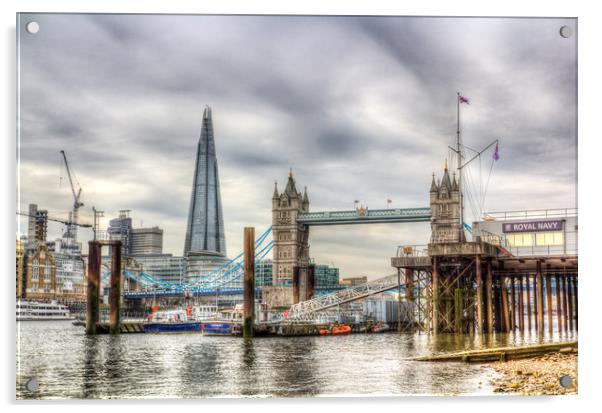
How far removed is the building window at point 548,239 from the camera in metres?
26.7

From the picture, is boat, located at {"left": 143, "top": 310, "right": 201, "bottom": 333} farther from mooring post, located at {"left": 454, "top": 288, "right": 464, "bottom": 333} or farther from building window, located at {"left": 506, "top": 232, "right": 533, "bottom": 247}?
building window, located at {"left": 506, "top": 232, "right": 533, "bottom": 247}

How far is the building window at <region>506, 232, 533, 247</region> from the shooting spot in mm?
31547

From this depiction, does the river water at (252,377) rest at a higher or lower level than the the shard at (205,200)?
lower

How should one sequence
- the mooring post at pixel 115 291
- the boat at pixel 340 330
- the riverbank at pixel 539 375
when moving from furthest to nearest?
the boat at pixel 340 330 → the mooring post at pixel 115 291 → the riverbank at pixel 539 375

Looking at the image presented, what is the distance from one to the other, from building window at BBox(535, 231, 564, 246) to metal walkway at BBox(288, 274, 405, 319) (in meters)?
14.8

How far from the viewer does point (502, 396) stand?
15844 millimetres

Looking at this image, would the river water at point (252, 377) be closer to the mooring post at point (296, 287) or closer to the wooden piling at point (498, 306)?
the wooden piling at point (498, 306)

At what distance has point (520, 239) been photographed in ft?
107

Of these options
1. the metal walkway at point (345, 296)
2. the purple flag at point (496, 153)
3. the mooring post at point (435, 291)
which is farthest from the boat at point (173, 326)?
the purple flag at point (496, 153)

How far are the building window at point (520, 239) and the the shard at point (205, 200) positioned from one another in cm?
1172

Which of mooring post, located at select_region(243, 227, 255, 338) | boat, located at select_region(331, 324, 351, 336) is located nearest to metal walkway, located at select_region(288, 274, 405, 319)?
boat, located at select_region(331, 324, 351, 336)

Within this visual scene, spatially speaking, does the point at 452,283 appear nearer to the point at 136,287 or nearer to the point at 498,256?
the point at 498,256
